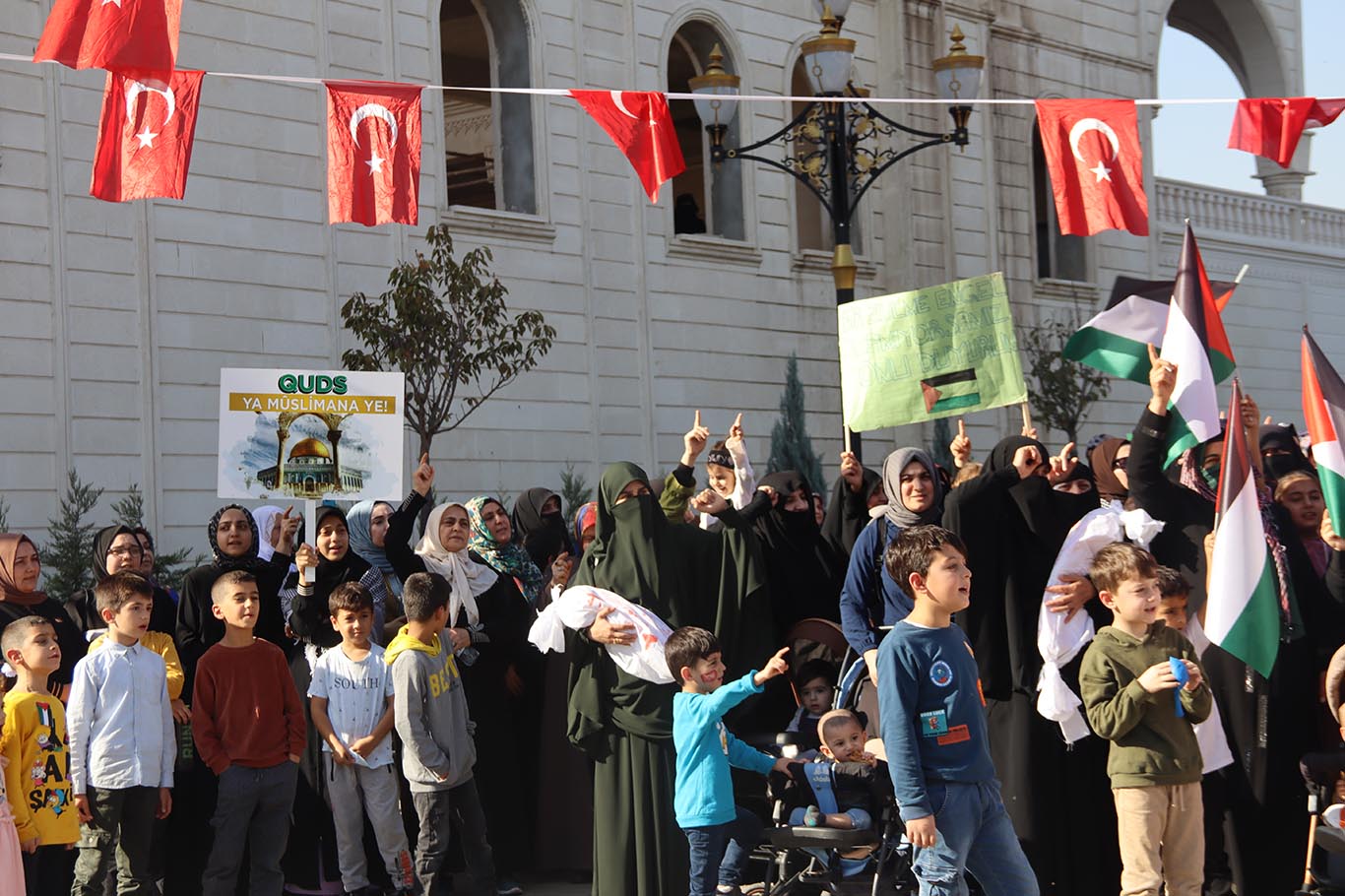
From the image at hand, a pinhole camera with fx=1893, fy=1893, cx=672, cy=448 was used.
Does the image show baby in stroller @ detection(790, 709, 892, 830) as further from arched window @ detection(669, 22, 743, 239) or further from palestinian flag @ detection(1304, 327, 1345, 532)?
arched window @ detection(669, 22, 743, 239)

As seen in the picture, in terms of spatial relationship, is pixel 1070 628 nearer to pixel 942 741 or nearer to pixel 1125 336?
pixel 942 741

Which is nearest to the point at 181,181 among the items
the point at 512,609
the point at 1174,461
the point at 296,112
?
the point at 512,609

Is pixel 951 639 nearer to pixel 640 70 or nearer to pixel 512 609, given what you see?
pixel 512 609

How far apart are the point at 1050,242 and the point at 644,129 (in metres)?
15.5

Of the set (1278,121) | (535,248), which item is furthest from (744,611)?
(535,248)

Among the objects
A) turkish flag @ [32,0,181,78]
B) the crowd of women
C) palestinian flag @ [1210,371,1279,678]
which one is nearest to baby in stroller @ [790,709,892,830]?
the crowd of women

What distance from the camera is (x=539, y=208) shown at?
1922cm

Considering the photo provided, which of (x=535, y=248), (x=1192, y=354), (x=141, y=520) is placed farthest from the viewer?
(x=535, y=248)

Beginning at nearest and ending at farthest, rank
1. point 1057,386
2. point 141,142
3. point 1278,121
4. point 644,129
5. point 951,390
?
point 951,390 < point 141,142 < point 644,129 < point 1278,121 < point 1057,386

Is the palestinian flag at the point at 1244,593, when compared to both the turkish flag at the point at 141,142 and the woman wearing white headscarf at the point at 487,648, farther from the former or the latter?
the turkish flag at the point at 141,142

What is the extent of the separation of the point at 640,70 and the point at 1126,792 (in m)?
14.4

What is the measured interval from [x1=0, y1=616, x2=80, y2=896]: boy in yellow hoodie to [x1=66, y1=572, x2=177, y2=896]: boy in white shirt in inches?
3.3

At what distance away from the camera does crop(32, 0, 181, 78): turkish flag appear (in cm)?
988

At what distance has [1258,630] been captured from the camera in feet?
25.3
